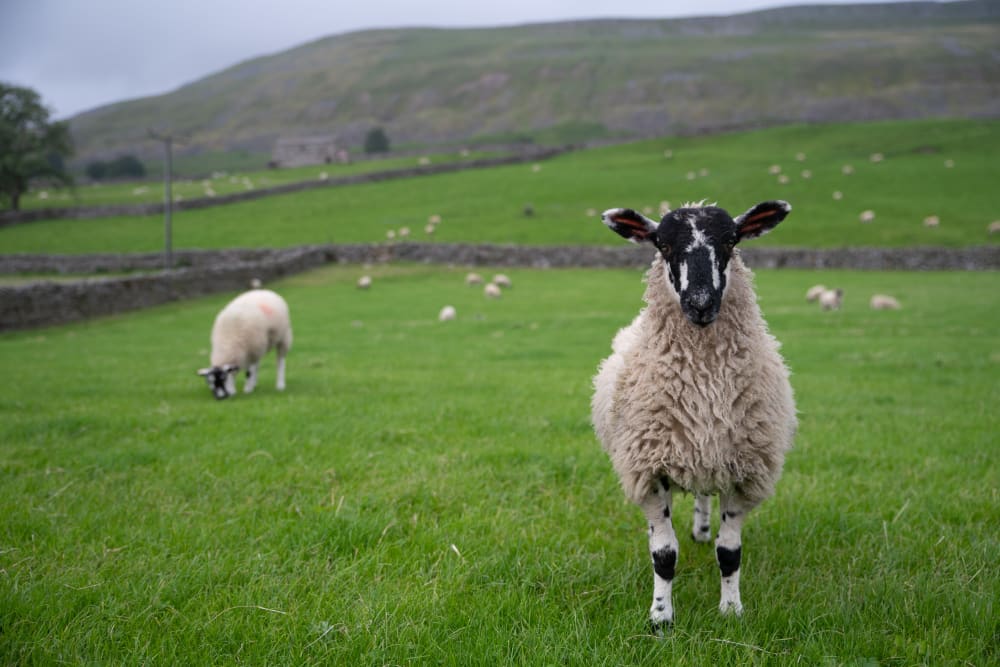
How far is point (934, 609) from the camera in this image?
10.1 feet

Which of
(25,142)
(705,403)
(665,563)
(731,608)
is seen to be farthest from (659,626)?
(25,142)

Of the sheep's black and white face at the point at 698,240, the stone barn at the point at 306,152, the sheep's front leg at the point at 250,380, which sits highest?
the stone barn at the point at 306,152

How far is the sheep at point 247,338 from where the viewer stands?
30.7 ft

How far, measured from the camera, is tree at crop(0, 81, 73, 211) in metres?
50.6

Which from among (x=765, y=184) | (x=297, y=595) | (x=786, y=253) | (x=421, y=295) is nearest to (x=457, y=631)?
(x=297, y=595)

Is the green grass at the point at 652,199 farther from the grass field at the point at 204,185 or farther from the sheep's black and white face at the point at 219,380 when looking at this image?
the sheep's black and white face at the point at 219,380

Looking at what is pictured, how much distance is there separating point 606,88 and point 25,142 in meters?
94.1

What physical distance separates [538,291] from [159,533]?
23.0 m

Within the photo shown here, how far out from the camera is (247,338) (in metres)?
9.84

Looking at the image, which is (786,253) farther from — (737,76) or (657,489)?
(737,76)

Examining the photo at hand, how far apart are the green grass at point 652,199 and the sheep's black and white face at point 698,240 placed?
3382 cm

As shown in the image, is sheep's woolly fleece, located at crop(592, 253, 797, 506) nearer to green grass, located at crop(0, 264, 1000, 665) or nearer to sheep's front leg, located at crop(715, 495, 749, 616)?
sheep's front leg, located at crop(715, 495, 749, 616)

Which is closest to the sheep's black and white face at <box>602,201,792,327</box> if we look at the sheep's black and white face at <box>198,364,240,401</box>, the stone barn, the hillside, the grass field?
the sheep's black and white face at <box>198,364,240,401</box>

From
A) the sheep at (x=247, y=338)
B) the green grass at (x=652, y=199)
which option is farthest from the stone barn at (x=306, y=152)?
the sheep at (x=247, y=338)
